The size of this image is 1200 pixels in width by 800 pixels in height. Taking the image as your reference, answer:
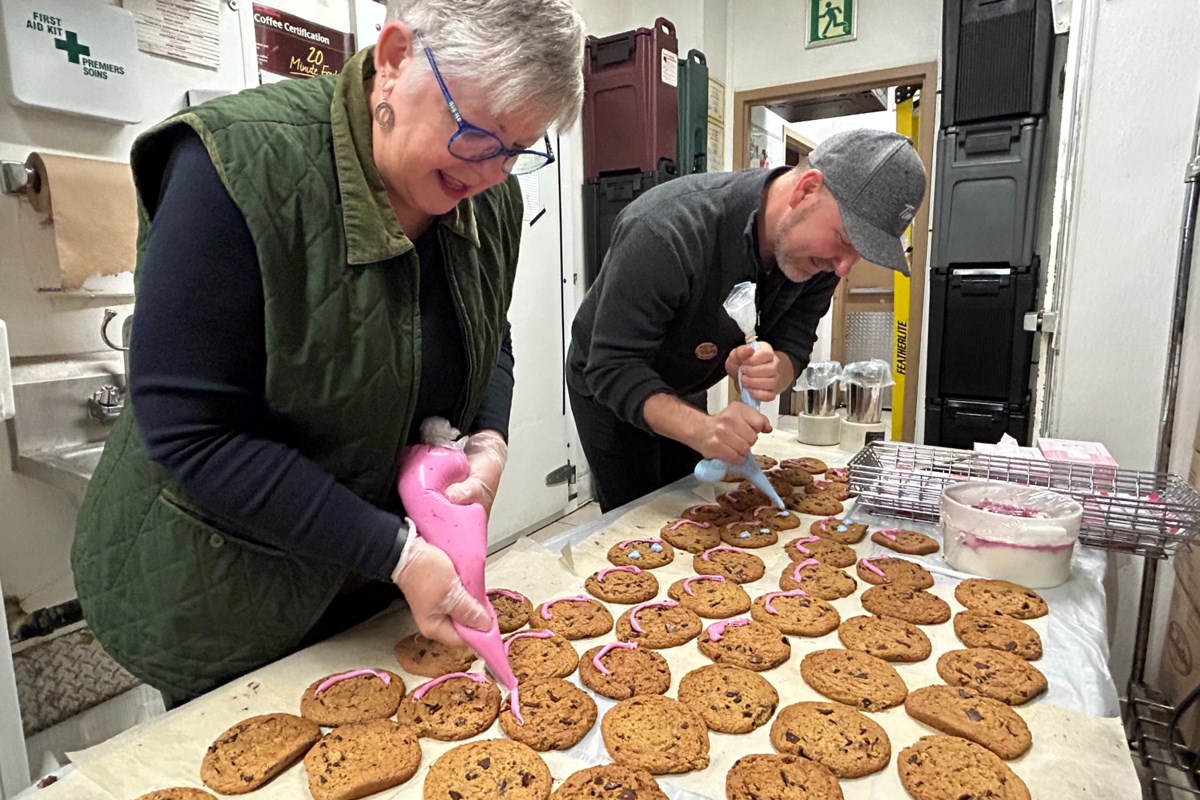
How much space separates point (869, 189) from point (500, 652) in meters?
1.04

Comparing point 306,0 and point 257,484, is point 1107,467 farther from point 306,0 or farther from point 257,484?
point 306,0

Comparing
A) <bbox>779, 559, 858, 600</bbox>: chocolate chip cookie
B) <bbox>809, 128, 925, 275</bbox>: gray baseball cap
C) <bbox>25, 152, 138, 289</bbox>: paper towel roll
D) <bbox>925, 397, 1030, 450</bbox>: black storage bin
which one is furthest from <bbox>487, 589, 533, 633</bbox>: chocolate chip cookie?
<bbox>925, 397, 1030, 450</bbox>: black storage bin

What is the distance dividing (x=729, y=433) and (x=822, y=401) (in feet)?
2.66

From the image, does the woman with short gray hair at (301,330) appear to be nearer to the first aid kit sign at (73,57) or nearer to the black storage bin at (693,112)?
the first aid kit sign at (73,57)

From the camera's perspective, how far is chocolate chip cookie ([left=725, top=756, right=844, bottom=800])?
73cm

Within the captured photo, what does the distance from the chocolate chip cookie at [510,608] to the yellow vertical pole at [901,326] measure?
3001mm

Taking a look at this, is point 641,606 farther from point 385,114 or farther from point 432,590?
point 385,114

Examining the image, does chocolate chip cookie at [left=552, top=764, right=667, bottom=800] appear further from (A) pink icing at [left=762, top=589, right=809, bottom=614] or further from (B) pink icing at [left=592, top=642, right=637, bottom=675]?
(A) pink icing at [left=762, top=589, right=809, bottom=614]

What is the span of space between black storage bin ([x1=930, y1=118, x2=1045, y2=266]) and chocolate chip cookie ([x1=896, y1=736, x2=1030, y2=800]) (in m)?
2.58

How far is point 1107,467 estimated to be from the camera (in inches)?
60.6

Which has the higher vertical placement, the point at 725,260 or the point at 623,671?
the point at 725,260

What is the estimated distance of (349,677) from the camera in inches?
35.4

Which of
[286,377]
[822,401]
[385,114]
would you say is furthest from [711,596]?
[822,401]

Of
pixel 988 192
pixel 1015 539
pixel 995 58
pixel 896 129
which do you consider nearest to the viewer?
pixel 1015 539
